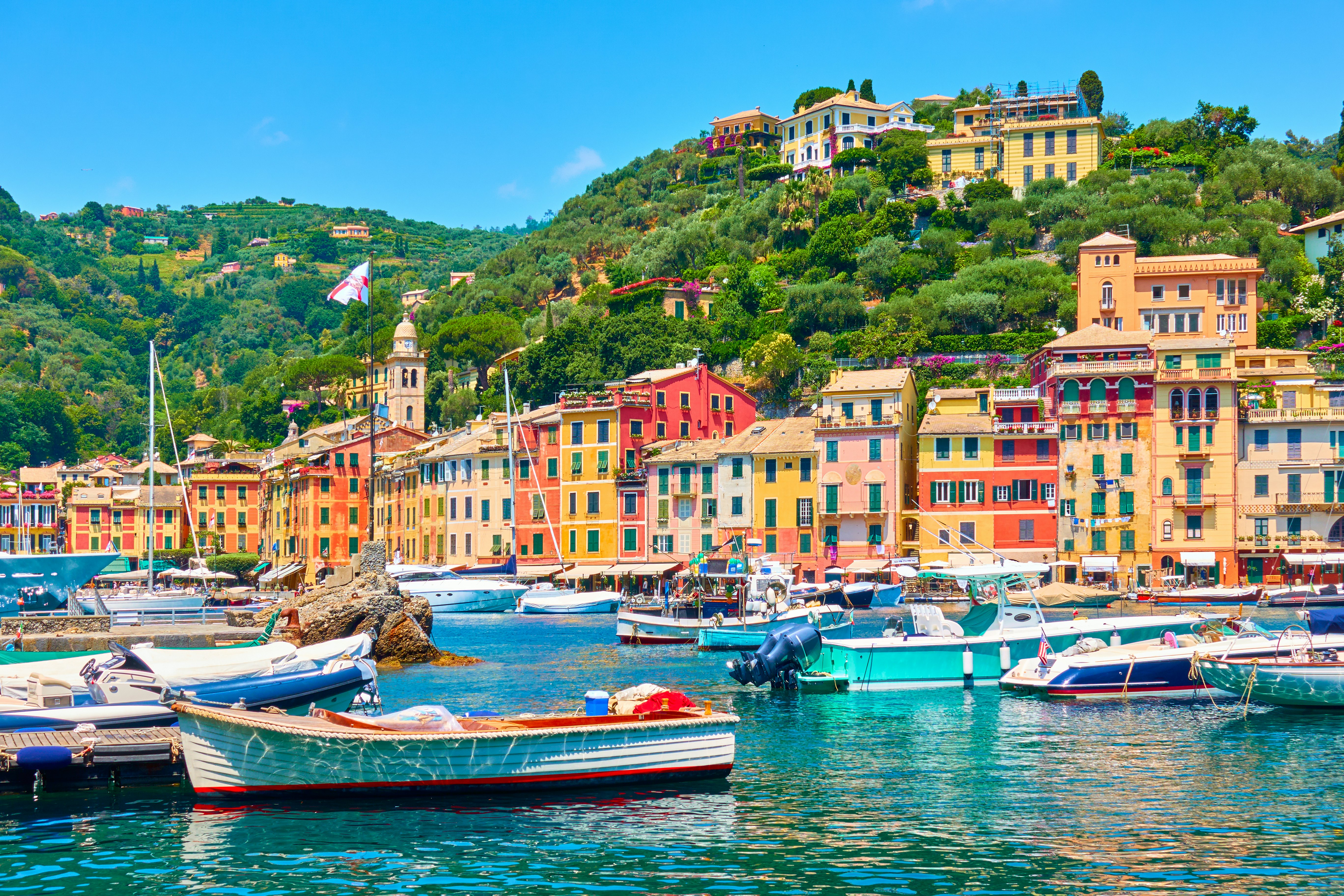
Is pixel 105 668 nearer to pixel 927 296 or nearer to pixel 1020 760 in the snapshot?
pixel 1020 760

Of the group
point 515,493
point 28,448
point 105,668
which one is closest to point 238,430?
point 28,448

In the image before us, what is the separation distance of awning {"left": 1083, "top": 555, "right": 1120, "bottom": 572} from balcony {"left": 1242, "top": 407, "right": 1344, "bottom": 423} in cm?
1072

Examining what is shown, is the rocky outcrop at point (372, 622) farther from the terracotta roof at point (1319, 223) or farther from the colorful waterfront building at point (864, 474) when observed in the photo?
the terracotta roof at point (1319, 223)

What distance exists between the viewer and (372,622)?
4097 centimetres

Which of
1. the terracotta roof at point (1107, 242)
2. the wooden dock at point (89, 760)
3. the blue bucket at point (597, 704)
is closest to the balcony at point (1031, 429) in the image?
the terracotta roof at point (1107, 242)

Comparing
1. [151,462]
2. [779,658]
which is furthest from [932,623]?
[151,462]

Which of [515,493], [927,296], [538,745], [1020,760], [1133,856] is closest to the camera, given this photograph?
[1133,856]

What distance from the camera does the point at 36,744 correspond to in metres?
21.1

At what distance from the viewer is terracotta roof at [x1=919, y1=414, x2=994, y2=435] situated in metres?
74.9

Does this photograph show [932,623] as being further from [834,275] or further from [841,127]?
[841,127]

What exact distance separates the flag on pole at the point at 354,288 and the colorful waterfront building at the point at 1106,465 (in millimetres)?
37806

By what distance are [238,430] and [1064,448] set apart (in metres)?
98.3

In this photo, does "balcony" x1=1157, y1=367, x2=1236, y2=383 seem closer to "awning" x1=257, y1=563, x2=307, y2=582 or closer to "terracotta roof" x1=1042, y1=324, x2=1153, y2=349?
"terracotta roof" x1=1042, y1=324, x2=1153, y2=349

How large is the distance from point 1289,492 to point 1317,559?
15.6 feet
